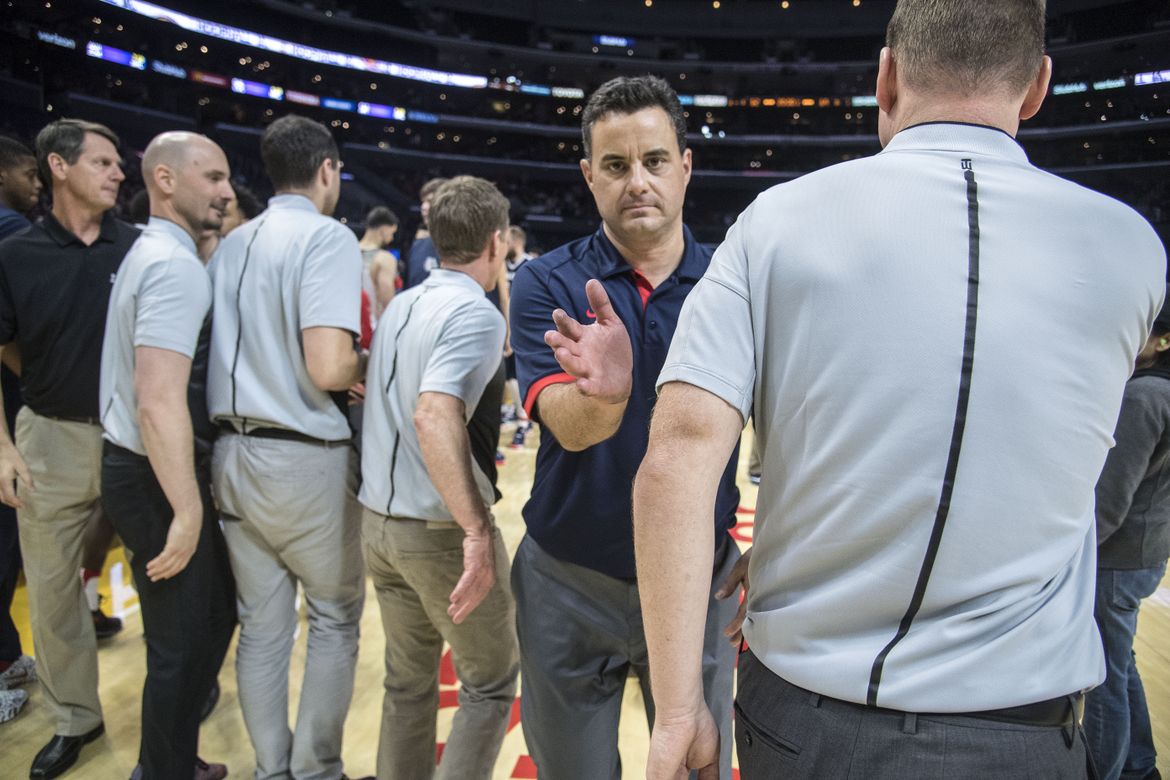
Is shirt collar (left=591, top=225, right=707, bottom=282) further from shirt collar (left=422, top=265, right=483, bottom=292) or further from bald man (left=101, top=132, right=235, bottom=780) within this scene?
bald man (left=101, top=132, right=235, bottom=780)

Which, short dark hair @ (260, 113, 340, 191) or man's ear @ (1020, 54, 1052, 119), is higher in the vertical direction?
short dark hair @ (260, 113, 340, 191)

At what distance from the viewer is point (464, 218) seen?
82.7 inches

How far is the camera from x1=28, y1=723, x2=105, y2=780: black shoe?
2.38 metres

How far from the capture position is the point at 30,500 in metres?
2.57

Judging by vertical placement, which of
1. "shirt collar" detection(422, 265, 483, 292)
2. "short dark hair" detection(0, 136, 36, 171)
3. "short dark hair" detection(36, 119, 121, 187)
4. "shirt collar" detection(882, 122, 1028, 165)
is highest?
"short dark hair" detection(0, 136, 36, 171)

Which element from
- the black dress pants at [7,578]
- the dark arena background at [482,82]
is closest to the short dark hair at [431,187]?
the black dress pants at [7,578]

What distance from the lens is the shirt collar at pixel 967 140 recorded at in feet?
3.03

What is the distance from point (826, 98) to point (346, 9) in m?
16.8

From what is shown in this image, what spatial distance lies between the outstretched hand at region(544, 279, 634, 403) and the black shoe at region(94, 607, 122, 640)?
128 inches

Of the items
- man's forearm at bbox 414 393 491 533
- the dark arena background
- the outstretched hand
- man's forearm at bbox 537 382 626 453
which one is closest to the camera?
the outstretched hand

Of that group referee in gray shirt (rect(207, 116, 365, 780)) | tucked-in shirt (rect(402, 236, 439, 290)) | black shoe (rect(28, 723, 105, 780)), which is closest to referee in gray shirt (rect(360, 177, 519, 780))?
referee in gray shirt (rect(207, 116, 365, 780))

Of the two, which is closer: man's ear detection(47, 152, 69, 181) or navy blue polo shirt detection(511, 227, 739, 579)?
navy blue polo shirt detection(511, 227, 739, 579)

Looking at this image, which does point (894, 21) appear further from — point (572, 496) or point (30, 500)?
point (30, 500)

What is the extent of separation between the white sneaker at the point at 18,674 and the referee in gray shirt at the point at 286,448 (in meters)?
1.44
